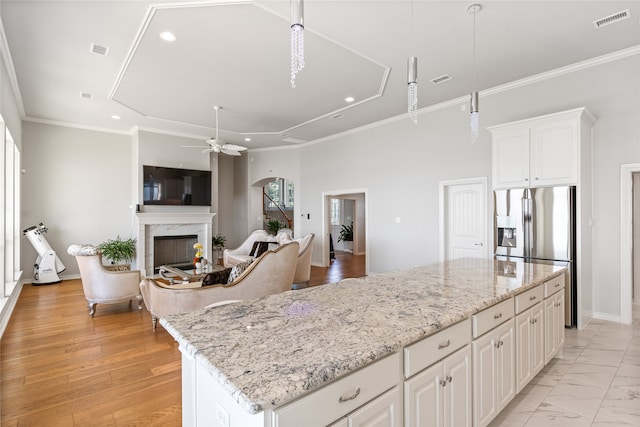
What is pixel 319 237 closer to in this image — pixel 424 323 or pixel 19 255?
pixel 19 255

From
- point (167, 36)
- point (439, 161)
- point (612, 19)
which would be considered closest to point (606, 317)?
point (439, 161)

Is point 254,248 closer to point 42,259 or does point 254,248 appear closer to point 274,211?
point 42,259

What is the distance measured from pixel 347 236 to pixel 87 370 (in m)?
9.34

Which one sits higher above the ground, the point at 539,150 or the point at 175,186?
the point at 539,150

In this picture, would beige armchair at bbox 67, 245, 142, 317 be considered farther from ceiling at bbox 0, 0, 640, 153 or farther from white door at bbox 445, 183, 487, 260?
white door at bbox 445, 183, 487, 260

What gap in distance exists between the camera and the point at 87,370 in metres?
2.80

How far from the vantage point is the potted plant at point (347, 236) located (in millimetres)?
11602

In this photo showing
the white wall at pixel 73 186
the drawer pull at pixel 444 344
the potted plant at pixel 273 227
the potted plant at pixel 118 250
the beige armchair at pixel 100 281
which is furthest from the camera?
the potted plant at pixel 273 227

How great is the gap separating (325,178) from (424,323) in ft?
21.9

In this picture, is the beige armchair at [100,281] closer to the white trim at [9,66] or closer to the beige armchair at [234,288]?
the beige armchair at [234,288]

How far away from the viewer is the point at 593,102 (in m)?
4.04

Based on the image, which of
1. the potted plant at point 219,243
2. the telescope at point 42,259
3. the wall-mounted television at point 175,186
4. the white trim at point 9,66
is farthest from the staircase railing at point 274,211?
the white trim at point 9,66

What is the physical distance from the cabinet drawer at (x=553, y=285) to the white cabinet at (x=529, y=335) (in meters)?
0.13

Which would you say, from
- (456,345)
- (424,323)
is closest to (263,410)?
(424,323)
